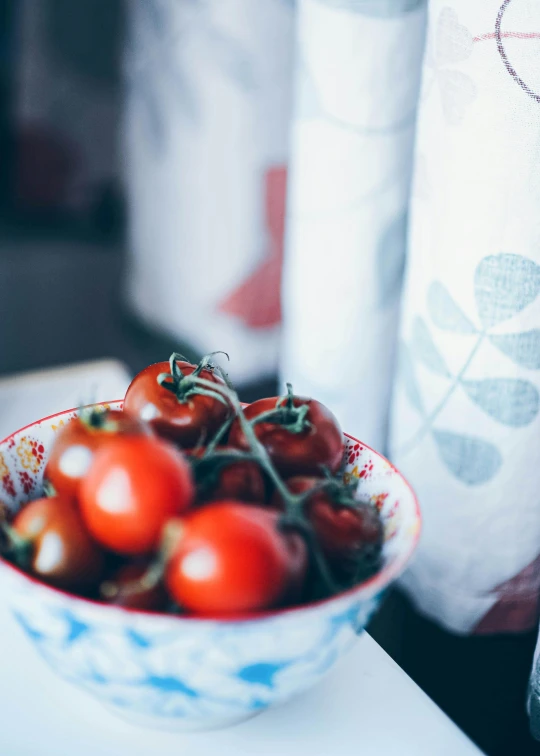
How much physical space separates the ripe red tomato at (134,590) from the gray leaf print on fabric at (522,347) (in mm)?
402

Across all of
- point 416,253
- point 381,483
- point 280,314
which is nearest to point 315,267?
point 416,253

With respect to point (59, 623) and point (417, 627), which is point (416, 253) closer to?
point (417, 627)

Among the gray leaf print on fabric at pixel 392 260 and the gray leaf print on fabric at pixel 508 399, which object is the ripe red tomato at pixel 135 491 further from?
the gray leaf print on fabric at pixel 392 260

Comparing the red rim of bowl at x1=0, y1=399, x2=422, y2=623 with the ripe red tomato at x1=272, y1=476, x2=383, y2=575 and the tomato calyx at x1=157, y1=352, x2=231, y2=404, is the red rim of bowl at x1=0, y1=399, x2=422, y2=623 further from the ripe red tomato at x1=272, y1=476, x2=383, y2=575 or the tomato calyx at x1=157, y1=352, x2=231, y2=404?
the tomato calyx at x1=157, y1=352, x2=231, y2=404

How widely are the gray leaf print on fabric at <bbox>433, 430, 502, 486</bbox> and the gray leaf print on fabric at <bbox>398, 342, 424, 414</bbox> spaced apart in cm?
4

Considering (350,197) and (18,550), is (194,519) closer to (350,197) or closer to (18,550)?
(18,550)

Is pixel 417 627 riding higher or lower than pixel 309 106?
lower

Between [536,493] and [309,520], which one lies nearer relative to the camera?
[309,520]

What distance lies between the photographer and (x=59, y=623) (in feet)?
1.03

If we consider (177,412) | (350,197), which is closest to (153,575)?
(177,412)

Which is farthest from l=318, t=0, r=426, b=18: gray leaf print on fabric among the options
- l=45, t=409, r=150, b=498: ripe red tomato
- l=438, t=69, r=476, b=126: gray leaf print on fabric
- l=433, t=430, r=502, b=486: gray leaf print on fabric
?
l=45, t=409, r=150, b=498: ripe red tomato

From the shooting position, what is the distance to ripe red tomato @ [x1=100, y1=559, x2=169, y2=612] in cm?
31

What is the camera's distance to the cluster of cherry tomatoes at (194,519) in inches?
11.9

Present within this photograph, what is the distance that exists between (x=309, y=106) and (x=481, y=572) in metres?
0.52
